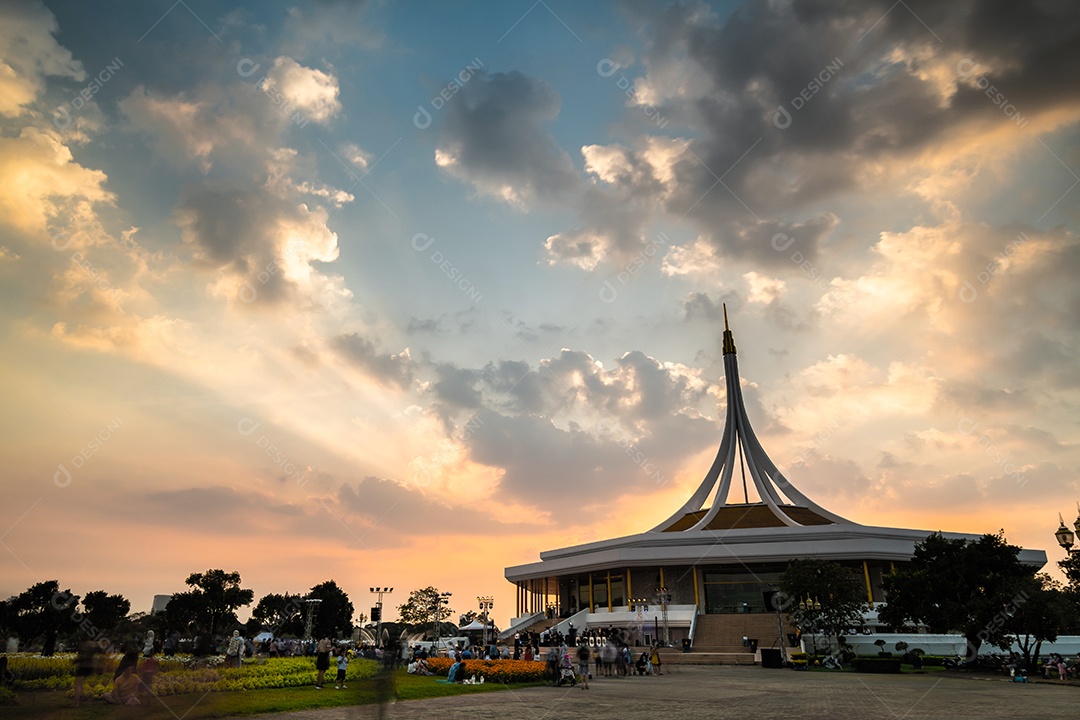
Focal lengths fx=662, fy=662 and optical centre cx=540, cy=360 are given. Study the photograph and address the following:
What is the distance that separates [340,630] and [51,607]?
134 ft

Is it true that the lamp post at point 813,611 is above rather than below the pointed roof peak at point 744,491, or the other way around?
below

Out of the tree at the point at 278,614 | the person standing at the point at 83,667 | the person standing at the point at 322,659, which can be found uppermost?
the person standing at the point at 83,667

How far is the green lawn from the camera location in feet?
12.1

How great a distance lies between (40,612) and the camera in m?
61.9

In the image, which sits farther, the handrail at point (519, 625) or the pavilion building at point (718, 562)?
the handrail at point (519, 625)

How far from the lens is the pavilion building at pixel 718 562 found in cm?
4741

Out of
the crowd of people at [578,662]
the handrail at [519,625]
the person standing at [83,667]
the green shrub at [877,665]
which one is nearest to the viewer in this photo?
the person standing at [83,667]

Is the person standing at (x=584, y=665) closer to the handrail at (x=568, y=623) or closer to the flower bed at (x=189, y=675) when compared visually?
the flower bed at (x=189, y=675)

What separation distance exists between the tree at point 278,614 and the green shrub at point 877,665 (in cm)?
7840

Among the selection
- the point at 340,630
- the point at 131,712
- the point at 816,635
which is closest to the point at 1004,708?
the point at 131,712

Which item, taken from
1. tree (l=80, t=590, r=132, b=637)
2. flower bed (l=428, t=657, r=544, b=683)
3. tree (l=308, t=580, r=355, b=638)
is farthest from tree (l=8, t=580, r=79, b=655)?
flower bed (l=428, t=657, r=544, b=683)

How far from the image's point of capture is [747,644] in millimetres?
39219

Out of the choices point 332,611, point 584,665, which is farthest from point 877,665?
point 332,611

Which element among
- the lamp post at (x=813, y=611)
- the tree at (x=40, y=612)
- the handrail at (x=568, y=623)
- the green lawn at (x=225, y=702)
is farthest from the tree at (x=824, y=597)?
the tree at (x=40, y=612)
